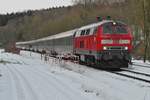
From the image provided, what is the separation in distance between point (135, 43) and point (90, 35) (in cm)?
2839

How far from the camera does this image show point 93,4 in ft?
305

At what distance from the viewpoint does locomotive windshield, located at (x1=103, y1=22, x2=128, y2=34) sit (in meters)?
25.0

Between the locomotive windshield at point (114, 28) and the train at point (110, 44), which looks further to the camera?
the locomotive windshield at point (114, 28)

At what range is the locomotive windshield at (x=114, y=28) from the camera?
984 inches

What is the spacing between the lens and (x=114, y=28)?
82.6 ft

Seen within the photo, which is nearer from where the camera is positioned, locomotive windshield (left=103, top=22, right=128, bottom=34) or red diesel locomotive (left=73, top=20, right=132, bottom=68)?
red diesel locomotive (left=73, top=20, right=132, bottom=68)

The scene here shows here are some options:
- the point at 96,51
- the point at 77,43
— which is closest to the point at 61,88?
the point at 96,51

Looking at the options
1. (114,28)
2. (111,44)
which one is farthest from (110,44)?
(114,28)

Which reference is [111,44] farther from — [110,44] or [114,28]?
[114,28]

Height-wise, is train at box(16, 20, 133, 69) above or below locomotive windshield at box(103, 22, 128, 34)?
below

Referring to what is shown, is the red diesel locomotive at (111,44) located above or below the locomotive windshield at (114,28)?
below

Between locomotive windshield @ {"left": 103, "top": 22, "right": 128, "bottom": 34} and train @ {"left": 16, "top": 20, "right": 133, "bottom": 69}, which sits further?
locomotive windshield @ {"left": 103, "top": 22, "right": 128, "bottom": 34}

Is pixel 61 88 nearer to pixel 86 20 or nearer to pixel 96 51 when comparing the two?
pixel 96 51

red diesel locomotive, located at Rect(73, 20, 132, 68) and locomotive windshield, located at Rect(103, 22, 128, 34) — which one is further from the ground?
locomotive windshield, located at Rect(103, 22, 128, 34)
